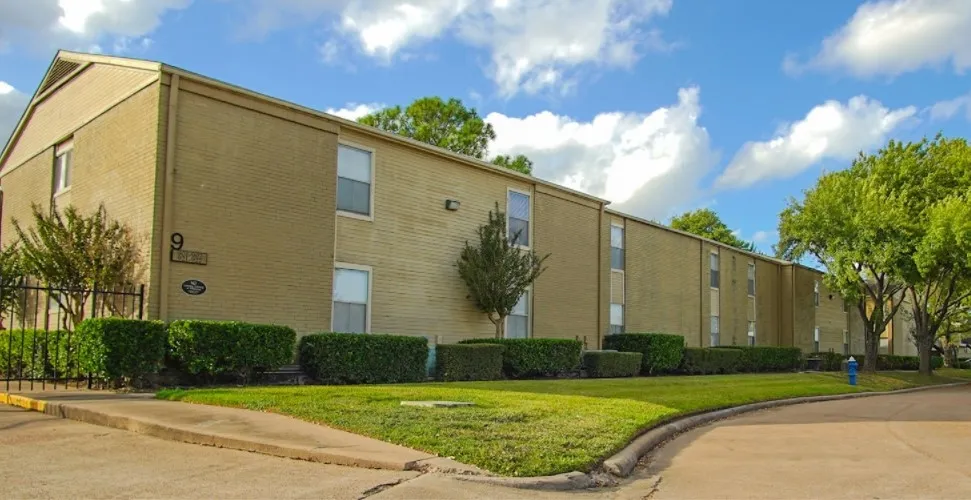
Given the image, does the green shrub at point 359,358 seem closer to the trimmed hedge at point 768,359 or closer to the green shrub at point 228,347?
the green shrub at point 228,347

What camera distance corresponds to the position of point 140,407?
10.7 m

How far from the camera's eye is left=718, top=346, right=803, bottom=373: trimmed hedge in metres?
32.7

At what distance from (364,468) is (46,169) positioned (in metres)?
16.6

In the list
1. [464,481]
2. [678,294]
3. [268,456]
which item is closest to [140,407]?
[268,456]

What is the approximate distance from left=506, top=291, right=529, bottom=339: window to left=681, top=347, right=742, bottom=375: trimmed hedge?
7374 mm

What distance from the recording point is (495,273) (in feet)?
70.4

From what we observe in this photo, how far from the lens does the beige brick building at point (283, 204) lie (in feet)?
51.2

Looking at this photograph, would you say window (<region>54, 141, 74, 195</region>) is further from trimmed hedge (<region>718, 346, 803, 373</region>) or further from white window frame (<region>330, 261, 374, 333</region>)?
trimmed hedge (<region>718, 346, 803, 373</region>)

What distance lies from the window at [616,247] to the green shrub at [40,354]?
18.6 m

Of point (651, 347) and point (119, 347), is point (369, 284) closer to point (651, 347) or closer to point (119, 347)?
point (119, 347)

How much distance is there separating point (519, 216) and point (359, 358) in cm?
909

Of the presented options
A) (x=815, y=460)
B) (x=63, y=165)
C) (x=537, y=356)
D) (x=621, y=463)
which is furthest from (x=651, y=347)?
(x=621, y=463)

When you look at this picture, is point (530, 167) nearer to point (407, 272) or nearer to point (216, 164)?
point (407, 272)

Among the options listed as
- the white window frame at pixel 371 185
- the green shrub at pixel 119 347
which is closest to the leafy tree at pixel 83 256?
the green shrub at pixel 119 347
